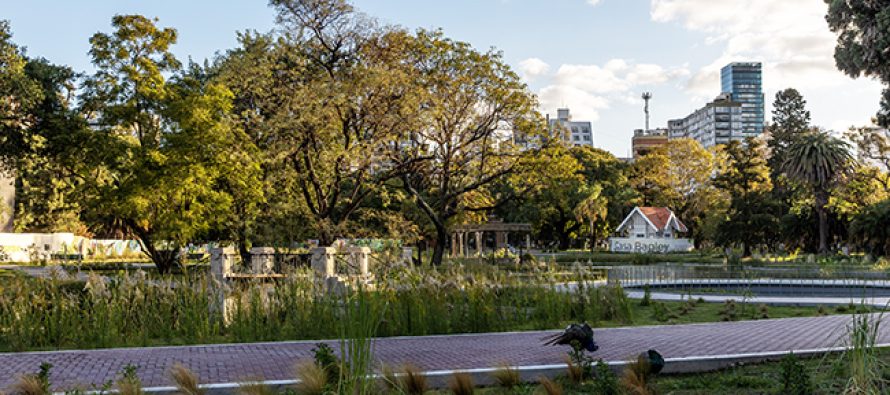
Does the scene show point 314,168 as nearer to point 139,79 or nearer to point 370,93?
point 370,93

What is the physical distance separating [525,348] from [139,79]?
65.6 ft

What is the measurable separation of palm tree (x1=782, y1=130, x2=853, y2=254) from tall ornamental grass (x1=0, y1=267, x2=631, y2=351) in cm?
3929

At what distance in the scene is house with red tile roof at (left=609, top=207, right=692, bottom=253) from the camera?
191ft

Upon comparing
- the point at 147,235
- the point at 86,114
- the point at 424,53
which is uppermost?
the point at 424,53

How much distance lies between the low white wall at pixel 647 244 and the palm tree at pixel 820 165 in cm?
1152

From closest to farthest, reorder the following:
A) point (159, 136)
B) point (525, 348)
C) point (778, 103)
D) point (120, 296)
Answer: point (525, 348) → point (120, 296) → point (159, 136) → point (778, 103)

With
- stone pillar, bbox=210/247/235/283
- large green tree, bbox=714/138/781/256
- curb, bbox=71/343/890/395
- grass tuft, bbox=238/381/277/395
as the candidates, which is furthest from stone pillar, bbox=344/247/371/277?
large green tree, bbox=714/138/781/256

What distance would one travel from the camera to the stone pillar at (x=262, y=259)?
650 inches

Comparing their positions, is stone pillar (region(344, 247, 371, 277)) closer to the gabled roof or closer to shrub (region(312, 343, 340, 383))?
shrub (region(312, 343, 340, 383))

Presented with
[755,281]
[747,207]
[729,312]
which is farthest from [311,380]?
[747,207]

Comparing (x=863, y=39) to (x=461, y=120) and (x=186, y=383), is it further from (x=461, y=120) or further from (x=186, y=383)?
(x=461, y=120)

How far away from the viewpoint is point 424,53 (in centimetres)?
2642

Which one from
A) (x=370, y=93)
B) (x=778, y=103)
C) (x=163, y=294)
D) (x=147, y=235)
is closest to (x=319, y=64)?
(x=370, y=93)

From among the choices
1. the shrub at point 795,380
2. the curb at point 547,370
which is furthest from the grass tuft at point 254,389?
the shrub at point 795,380
